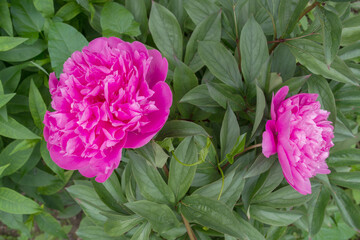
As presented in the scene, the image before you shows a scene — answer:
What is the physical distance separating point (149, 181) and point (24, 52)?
55cm

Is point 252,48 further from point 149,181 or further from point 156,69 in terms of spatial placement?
point 149,181

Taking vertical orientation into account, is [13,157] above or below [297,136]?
below

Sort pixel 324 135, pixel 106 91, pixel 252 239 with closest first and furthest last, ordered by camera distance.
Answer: pixel 106 91 < pixel 324 135 < pixel 252 239

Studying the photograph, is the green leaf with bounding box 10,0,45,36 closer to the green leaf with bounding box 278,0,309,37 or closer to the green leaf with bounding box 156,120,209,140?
the green leaf with bounding box 156,120,209,140

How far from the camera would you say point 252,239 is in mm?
724

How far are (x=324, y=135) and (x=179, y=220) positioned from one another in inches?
15.0

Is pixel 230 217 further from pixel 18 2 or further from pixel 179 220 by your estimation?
pixel 18 2

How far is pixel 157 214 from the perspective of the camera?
664 millimetres

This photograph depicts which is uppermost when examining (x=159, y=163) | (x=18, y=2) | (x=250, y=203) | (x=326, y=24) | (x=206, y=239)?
(x=326, y=24)

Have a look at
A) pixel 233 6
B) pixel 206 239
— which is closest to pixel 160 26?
pixel 233 6

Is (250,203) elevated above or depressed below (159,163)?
below

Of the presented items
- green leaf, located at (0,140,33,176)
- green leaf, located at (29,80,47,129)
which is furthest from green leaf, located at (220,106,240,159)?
green leaf, located at (0,140,33,176)

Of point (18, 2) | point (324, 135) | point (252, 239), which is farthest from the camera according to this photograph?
point (18, 2)

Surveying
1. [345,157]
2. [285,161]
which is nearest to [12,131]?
[285,161]
